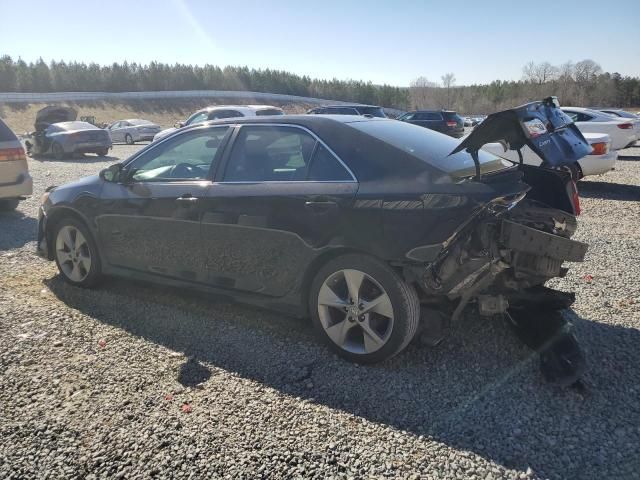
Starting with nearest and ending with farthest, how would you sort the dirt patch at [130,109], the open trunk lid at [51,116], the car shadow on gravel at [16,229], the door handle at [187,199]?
the door handle at [187,199] < the car shadow on gravel at [16,229] < the open trunk lid at [51,116] < the dirt patch at [130,109]

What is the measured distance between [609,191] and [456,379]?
28.4ft

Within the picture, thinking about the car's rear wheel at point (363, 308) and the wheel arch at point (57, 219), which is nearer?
the car's rear wheel at point (363, 308)

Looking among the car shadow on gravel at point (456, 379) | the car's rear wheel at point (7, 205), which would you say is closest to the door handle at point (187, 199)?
the car shadow on gravel at point (456, 379)

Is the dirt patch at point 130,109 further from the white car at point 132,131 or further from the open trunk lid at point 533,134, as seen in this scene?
the open trunk lid at point 533,134

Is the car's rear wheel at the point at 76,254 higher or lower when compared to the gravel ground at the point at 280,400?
higher

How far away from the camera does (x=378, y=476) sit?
7.88 feet

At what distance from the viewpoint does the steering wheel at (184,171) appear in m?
4.18

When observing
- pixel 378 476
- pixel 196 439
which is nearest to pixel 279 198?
pixel 196 439

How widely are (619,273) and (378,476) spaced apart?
12.7 feet

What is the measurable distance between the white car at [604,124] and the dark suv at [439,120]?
1027 cm

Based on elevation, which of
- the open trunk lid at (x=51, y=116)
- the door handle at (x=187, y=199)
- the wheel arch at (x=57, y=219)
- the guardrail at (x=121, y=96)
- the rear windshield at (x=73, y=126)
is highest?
the guardrail at (x=121, y=96)

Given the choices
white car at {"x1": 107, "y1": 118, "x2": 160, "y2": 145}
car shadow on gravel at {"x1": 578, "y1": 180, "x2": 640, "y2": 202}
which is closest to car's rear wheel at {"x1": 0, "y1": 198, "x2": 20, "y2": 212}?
car shadow on gravel at {"x1": 578, "y1": 180, "x2": 640, "y2": 202}

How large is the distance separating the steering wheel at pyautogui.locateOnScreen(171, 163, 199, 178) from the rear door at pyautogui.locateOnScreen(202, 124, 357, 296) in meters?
0.35

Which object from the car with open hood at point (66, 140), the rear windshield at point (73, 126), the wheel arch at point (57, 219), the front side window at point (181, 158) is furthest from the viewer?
the rear windshield at point (73, 126)
